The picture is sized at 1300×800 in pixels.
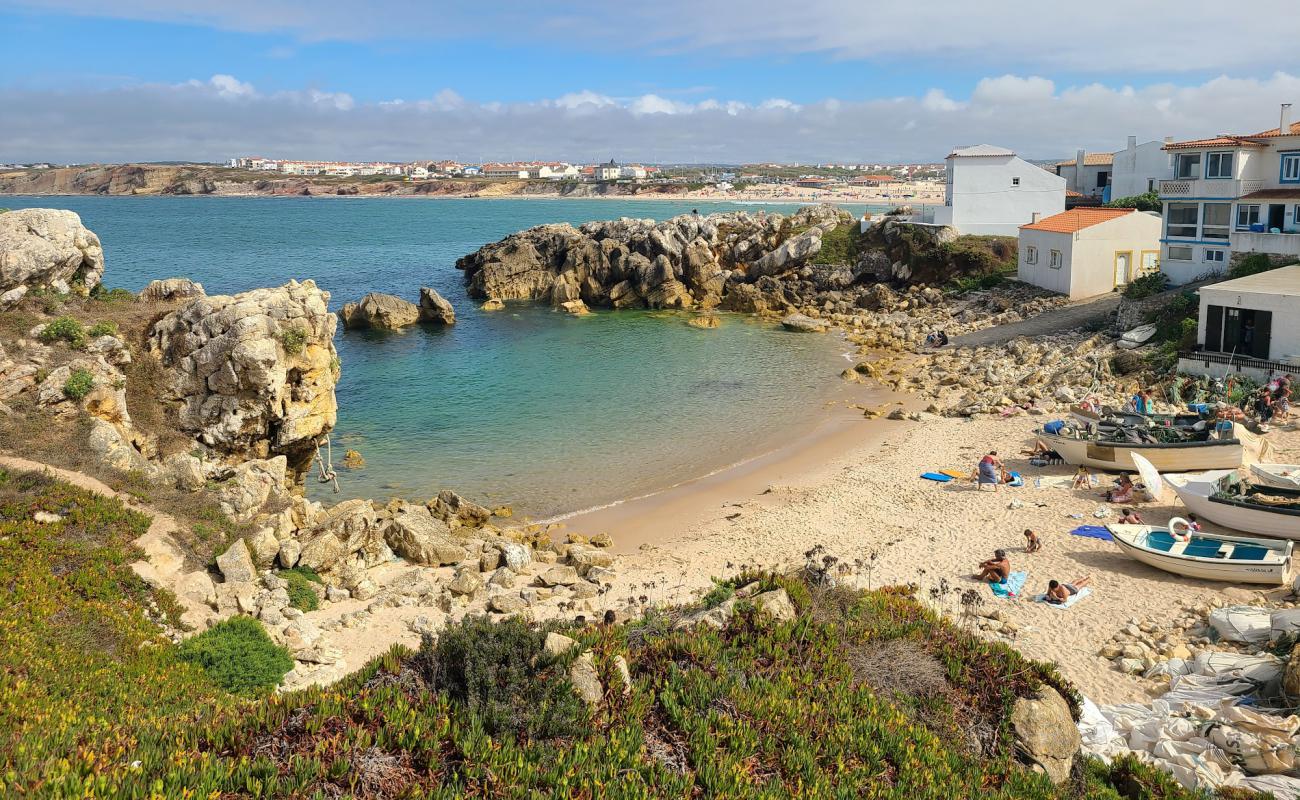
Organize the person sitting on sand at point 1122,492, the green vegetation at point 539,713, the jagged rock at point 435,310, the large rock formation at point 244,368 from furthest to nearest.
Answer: the jagged rock at point 435,310, the large rock formation at point 244,368, the person sitting on sand at point 1122,492, the green vegetation at point 539,713

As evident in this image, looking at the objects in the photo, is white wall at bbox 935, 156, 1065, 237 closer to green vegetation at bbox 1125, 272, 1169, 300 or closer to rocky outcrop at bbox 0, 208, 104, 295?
green vegetation at bbox 1125, 272, 1169, 300

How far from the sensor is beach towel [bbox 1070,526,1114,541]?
18.8 metres

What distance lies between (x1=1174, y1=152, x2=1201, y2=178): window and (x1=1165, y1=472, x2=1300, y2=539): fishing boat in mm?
22445

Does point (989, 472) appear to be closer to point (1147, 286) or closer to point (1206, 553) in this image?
point (1206, 553)

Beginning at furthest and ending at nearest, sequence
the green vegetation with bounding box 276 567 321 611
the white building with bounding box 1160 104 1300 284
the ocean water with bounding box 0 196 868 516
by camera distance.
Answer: the white building with bounding box 1160 104 1300 284, the ocean water with bounding box 0 196 868 516, the green vegetation with bounding box 276 567 321 611

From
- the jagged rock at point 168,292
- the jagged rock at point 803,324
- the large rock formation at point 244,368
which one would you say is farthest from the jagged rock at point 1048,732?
the jagged rock at point 803,324

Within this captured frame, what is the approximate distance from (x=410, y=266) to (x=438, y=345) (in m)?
38.8

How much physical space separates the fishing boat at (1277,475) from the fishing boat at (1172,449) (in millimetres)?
1808

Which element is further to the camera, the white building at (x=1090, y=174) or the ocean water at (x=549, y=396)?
the white building at (x=1090, y=174)

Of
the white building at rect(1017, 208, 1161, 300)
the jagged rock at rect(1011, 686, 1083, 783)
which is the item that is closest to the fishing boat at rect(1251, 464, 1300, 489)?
the jagged rock at rect(1011, 686, 1083, 783)

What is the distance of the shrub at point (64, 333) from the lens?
19953 mm

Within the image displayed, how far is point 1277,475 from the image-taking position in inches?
738

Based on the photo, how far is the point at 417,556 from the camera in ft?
62.5

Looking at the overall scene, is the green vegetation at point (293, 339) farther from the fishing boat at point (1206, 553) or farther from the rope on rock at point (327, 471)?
the fishing boat at point (1206, 553)
